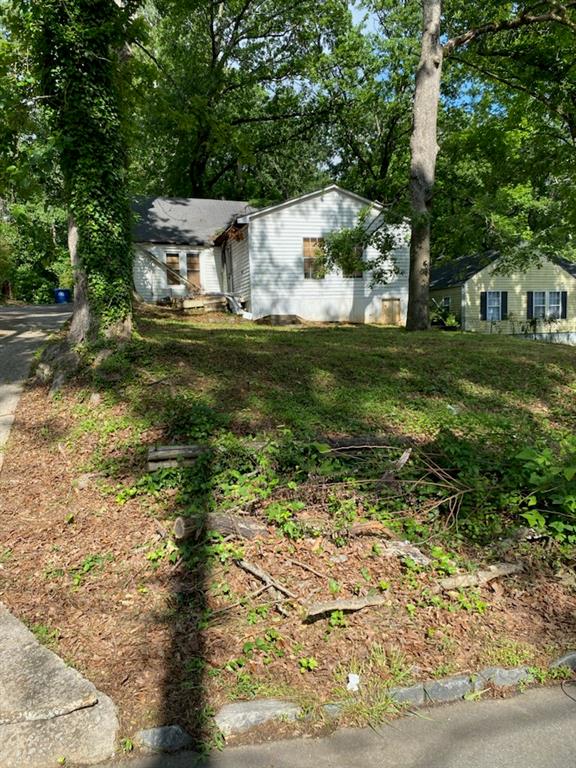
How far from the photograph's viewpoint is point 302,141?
2670 centimetres

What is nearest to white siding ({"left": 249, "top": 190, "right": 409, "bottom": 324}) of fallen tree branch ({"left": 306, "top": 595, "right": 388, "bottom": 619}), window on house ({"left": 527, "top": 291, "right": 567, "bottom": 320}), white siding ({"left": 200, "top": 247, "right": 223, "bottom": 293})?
white siding ({"left": 200, "top": 247, "right": 223, "bottom": 293})

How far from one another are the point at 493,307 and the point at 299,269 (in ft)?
33.0

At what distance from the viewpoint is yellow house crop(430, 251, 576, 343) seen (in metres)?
22.5

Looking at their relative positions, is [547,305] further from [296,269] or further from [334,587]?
[334,587]

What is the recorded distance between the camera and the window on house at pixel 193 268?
70.5ft

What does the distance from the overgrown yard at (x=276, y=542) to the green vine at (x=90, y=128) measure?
1502mm

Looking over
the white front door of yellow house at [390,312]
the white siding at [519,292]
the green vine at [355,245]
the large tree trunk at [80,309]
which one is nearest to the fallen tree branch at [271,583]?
the large tree trunk at [80,309]

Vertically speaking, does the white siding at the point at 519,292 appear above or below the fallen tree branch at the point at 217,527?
above

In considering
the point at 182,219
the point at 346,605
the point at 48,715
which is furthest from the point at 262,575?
the point at 182,219

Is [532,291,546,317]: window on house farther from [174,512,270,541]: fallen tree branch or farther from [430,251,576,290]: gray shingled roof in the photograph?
[174,512,270,541]: fallen tree branch

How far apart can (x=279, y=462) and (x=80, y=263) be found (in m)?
4.36

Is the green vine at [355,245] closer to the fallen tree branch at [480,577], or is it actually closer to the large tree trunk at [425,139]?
the large tree trunk at [425,139]

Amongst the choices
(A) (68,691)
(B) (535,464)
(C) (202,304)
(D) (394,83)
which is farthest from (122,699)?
(D) (394,83)

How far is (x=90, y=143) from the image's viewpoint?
647 cm
